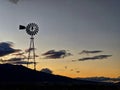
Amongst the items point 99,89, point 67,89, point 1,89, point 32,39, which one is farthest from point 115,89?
point 1,89

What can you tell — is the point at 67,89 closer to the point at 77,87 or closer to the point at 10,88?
the point at 77,87

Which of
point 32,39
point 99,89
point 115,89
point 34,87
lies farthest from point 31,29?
point 115,89

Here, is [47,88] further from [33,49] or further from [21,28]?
[21,28]

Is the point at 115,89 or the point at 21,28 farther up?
the point at 21,28

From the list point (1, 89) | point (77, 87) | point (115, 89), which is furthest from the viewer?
point (115, 89)

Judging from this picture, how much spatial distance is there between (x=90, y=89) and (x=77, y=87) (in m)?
5.70

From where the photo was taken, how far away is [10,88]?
142 meters

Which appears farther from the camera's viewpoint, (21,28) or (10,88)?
(21,28)

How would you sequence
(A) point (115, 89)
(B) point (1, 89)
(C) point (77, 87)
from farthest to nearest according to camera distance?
(A) point (115, 89) → (C) point (77, 87) → (B) point (1, 89)

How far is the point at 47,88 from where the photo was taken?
147125 mm

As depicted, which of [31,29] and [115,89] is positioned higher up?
[31,29]

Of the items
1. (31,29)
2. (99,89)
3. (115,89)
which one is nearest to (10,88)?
(31,29)

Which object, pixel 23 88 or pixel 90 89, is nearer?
pixel 23 88

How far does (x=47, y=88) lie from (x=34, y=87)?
4.75 m
